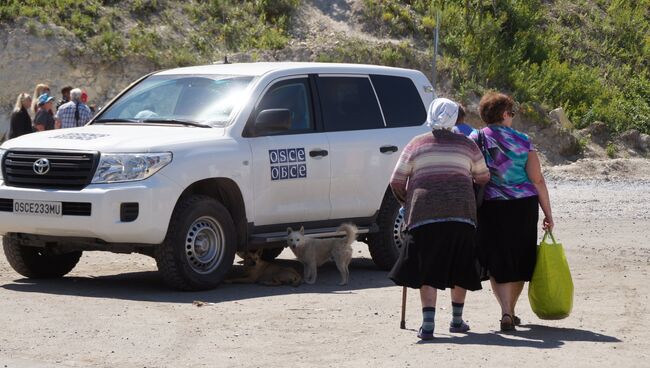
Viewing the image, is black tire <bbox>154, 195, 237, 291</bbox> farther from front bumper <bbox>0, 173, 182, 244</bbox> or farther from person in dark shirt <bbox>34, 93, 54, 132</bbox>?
person in dark shirt <bbox>34, 93, 54, 132</bbox>

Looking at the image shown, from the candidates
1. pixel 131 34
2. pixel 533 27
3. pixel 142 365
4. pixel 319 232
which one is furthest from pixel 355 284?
pixel 533 27

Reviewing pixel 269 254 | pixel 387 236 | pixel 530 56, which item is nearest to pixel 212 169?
pixel 387 236

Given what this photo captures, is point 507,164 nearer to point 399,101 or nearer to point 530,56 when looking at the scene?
point 399,101

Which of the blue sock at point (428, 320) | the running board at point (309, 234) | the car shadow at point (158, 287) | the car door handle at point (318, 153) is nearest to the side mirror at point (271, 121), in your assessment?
the car door handle at point (318, 153)

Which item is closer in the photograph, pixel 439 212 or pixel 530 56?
pixel 439 212

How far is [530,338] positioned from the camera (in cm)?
934

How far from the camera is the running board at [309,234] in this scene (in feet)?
40.1

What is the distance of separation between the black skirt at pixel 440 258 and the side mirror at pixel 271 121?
3.14 meters

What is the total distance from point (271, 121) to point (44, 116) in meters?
7.89

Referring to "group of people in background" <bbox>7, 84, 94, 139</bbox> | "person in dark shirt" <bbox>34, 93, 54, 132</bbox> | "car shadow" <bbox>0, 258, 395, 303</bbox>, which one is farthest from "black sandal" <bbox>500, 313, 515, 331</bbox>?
"person in dark shirt" <bbox>34, 93, 54, 132</bbox>

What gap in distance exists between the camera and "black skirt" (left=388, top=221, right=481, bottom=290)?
9078 mm

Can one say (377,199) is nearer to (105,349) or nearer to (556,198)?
(105,349)

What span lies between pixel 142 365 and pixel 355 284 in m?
4.69

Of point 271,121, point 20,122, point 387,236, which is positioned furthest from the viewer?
point 20,122
